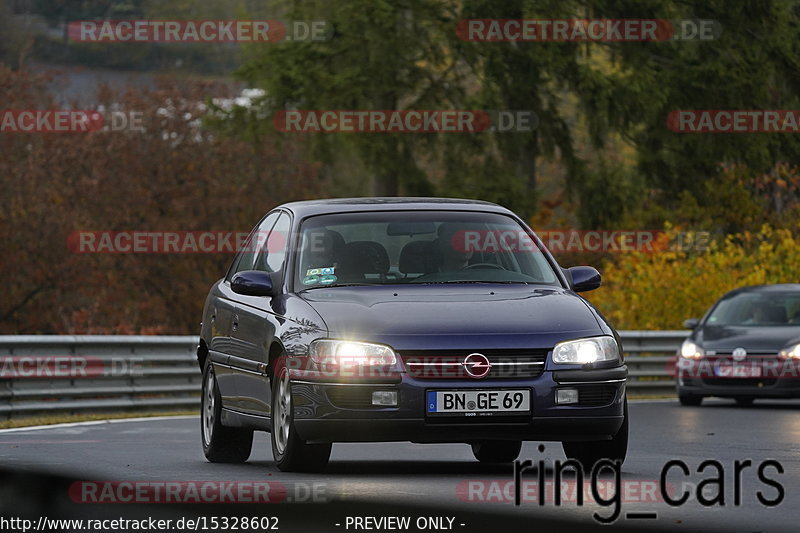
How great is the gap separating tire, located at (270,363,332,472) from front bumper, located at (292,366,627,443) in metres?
0.15

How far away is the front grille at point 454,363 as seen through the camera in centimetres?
1102

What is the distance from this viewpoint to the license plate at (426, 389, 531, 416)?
11.0 m

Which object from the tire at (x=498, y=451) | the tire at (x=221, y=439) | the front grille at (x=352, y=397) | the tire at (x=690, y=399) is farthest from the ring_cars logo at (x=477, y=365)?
the tire at (x=690, y=399)

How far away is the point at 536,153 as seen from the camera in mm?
46094

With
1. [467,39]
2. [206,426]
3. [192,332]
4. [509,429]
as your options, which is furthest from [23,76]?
[509,429]

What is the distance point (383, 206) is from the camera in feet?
42.1

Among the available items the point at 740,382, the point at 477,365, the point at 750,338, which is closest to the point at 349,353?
the point at 477,365

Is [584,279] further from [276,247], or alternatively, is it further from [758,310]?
[758,310]

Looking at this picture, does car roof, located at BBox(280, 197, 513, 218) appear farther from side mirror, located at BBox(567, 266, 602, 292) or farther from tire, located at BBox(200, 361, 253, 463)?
tire, located at BBox(200, 361, 253, 463)

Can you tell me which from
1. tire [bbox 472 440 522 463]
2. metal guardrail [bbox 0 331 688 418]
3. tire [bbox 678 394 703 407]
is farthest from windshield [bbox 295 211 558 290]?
tire [bbox 678 394 703 407]

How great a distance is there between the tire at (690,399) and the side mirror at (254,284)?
1233 centimetres

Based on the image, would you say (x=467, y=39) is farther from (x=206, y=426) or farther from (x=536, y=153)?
(x=206, y=426)

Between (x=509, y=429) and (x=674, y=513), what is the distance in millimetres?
1749

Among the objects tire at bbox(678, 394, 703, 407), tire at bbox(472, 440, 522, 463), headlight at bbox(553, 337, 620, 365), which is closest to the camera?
headlight at bbox(553, 337, 620, 365)
